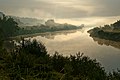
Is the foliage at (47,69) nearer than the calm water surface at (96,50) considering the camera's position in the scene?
Yes

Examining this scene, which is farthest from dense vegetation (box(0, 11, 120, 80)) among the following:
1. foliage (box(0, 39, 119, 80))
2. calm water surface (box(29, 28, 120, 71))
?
calm water surface (box(29, 28, 120, 71))

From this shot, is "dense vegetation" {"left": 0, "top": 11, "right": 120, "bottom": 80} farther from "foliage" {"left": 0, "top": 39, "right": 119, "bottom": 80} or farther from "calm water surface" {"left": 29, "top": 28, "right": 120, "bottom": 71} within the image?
"calm water surface" {"left": 29, "top": 28, "right": 120, "bottom": 71}

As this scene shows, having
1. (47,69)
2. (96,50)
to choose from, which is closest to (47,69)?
(47,69)

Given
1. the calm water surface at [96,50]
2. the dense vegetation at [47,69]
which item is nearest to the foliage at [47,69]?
the dense vegetation at [47,69]

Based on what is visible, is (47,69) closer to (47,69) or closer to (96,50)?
(47,69)

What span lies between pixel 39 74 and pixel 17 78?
2.27 metres

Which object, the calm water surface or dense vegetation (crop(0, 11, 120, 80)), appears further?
the calm water surface

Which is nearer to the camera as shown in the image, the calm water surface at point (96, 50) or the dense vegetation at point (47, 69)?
the dense vegetation at point (47, 69)

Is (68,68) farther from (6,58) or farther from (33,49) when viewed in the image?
(33,49)

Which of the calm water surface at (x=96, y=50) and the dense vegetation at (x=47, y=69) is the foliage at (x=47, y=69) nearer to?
the dense vegetation at (x=47, y=69)

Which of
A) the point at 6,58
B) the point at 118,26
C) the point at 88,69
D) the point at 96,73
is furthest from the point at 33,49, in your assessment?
the point at 118,26

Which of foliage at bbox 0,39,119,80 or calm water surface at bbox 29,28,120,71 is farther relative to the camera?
calm water surface at bbox 29,28,120,71

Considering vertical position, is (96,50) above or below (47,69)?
above

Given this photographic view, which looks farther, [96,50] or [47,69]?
[96,50]
